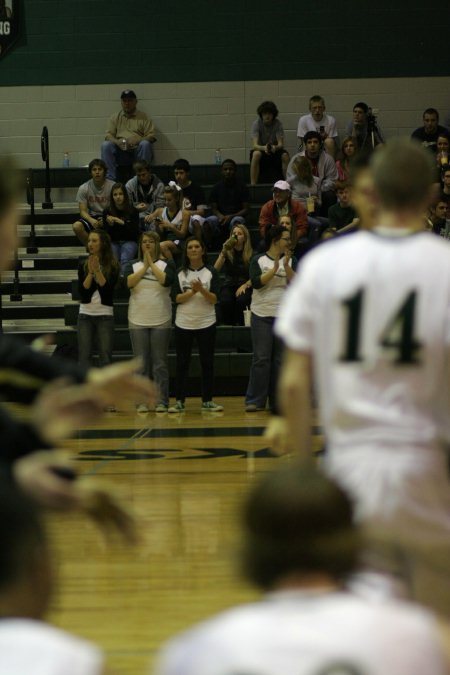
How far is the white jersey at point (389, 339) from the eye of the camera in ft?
9.40

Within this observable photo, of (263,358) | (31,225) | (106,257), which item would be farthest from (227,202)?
(263,358)

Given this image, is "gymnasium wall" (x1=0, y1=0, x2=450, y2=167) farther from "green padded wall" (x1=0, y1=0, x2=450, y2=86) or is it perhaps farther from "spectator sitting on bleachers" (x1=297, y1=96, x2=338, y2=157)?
"spectator sitting on bleachers" (x1=297, y1=96, x2=338, y2=157)

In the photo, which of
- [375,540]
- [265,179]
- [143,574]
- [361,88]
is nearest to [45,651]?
[375,540]

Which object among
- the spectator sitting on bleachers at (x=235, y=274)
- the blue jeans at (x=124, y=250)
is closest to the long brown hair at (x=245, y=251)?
the spectator sitting on bleachers at (x=235, y=274)

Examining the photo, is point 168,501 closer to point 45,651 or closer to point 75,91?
point 45,651

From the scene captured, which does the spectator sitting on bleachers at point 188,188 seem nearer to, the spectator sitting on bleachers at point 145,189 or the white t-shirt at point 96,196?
the spectator sitting on bleachers at point 145,189

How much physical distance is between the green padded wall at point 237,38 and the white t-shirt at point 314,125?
3.79 feet

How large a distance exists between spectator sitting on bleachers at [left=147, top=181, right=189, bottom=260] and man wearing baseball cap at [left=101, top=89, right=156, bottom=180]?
1.87 meters

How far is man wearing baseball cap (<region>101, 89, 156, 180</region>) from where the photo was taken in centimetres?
1658

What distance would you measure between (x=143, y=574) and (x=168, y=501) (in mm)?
1741

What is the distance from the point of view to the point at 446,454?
2.96m

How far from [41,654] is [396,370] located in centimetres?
136

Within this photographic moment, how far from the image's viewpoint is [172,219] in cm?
1481

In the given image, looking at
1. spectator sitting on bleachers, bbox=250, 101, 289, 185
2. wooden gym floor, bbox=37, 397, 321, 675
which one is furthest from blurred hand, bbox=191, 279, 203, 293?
spectator sitting on bleachers, bbox=250, 101, 289, 185
